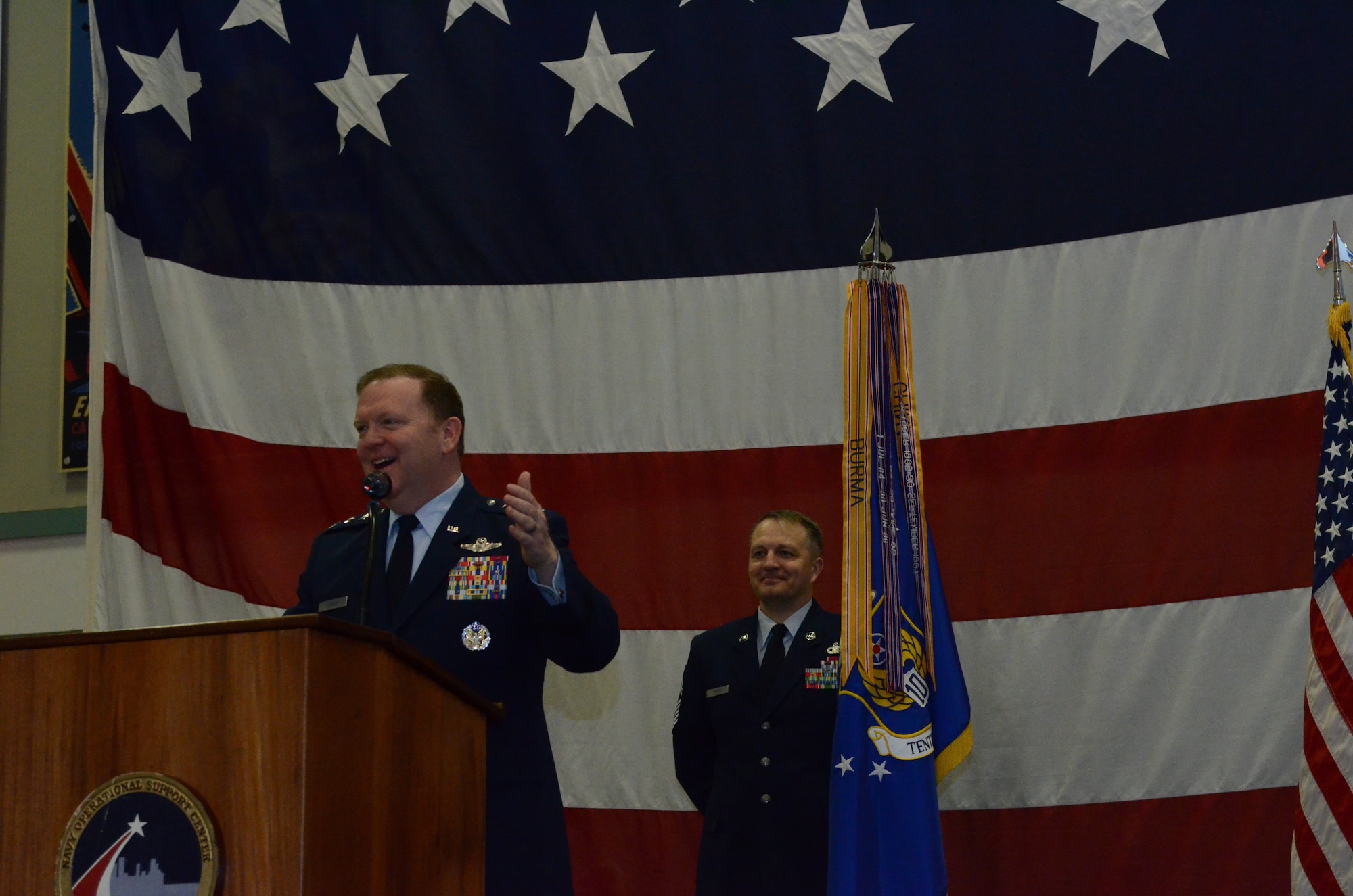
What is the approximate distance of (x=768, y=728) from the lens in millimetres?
2930

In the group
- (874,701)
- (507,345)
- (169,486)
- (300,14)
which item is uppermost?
(300,14)

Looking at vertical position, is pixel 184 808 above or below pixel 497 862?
above

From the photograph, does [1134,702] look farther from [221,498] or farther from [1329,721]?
[221,498]

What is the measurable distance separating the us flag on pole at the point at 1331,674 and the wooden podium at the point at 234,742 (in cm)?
184

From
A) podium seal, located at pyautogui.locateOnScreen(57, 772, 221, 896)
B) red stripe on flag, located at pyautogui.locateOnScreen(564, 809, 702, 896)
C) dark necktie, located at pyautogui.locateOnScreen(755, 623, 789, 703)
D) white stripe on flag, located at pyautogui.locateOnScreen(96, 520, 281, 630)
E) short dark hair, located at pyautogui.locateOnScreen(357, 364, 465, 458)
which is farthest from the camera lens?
white stripe on flag, located at pyautogui.locateOnScreen(96, 520, 281, 630)

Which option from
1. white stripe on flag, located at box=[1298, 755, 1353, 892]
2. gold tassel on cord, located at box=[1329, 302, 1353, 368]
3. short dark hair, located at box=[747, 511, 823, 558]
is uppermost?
gold tassel on cord, located at box=[1329, 302, 1353, 368]

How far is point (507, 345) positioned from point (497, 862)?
6.51ft

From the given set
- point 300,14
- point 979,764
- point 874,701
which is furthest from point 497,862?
point 300,14

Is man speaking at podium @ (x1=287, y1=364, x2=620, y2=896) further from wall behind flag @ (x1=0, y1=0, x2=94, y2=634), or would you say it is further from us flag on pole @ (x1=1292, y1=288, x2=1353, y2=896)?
wall behind flag @ (x1=0, y1=0, x2=94, y2=634)

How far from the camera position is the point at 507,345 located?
3715mm

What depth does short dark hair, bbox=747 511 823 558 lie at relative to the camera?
311cm

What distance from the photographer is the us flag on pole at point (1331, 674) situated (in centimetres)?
255

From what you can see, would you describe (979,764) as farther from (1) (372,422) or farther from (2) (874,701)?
(1) (372,422)

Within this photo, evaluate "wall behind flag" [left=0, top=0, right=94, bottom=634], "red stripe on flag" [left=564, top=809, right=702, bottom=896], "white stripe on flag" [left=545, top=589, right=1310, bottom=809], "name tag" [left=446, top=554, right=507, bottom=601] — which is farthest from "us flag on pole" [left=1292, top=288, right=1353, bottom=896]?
"wall behind flag" [left=0, top=0, right=94, bottom=634]
